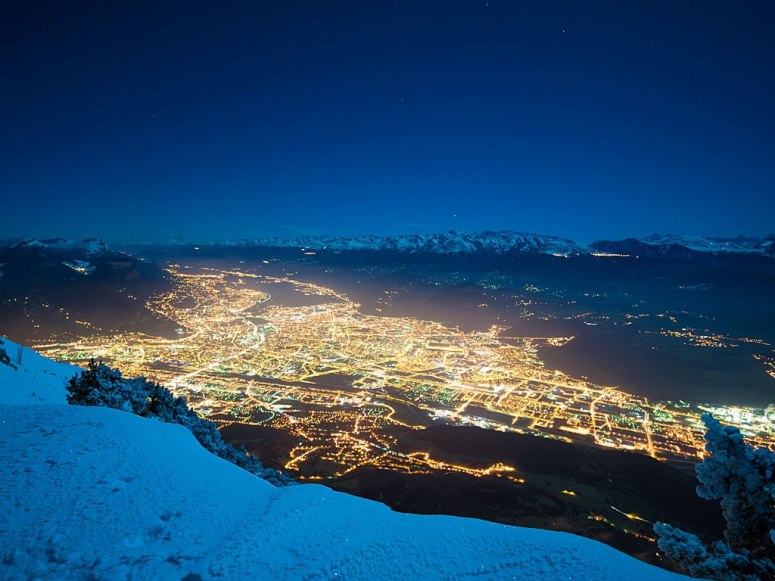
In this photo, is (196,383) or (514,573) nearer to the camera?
(514,573)

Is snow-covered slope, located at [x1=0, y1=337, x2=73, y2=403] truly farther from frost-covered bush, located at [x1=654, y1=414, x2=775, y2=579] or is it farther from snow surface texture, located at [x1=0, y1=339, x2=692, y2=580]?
frost-covered bush, located at [x1=654, y1=414, x2=775, y2=579]

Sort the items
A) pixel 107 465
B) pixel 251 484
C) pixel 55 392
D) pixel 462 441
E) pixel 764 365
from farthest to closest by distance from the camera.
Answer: pixel 764 365, pixel 462 441, pixel 55 392, pixel 251 484, pixel 107 465

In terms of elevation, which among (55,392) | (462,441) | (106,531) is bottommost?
(462,441)

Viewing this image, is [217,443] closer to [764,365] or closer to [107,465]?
[107,465]

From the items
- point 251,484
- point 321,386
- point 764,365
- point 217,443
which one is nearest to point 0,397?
point 217,443

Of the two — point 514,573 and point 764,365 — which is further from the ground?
point 514,573

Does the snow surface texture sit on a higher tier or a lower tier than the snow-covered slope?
higher

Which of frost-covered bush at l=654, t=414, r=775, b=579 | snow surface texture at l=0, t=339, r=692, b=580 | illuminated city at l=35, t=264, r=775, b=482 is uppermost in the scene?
frost-covered bush at l=654, t=414, r=775, b=579

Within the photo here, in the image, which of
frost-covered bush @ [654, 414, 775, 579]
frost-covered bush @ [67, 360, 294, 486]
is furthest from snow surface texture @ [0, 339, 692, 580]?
frost-covered bush @ [67, 360, 294, 486]
